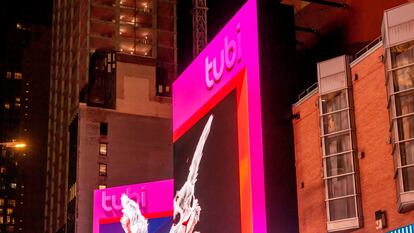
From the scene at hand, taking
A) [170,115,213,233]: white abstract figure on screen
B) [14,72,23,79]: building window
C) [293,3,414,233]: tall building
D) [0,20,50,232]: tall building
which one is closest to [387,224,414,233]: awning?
[293,3,414,233]: tall building

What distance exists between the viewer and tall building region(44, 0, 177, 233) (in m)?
100

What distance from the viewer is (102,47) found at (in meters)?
107

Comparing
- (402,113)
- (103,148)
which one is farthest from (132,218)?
(402,113)

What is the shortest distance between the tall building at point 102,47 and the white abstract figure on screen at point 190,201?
48971 mm

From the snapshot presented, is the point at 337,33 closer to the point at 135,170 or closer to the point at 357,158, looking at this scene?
the point at 357,158

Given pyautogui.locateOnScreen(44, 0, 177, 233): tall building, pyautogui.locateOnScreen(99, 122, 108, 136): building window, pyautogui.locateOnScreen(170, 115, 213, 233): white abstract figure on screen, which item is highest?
pyautogui.locateOnScreen(44, 0, 177, 233): tall building

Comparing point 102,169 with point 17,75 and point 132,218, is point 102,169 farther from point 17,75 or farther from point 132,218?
point 17,75

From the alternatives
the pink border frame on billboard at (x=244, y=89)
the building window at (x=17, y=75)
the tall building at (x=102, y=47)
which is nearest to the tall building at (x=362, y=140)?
the pink border frame on billboard at (x=244, y=89)

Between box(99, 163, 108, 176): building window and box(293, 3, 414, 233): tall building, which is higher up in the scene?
box(99, 163, 108, 176): building window

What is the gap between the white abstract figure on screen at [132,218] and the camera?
7019cm

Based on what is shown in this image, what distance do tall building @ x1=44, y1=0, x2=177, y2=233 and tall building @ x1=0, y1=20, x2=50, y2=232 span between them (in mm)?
47462

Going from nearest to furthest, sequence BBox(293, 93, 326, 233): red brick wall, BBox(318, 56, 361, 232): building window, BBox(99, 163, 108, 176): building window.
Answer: BBox(318, 56, 361, 232): building window
BBox(293, 93, 326, 233): red brick wall
BBox(99, 163, 108, 176): building window

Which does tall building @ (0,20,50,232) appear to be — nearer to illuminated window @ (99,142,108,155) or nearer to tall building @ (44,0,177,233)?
tall building @ (44,0,177,233)

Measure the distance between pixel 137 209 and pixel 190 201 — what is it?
993 inches
